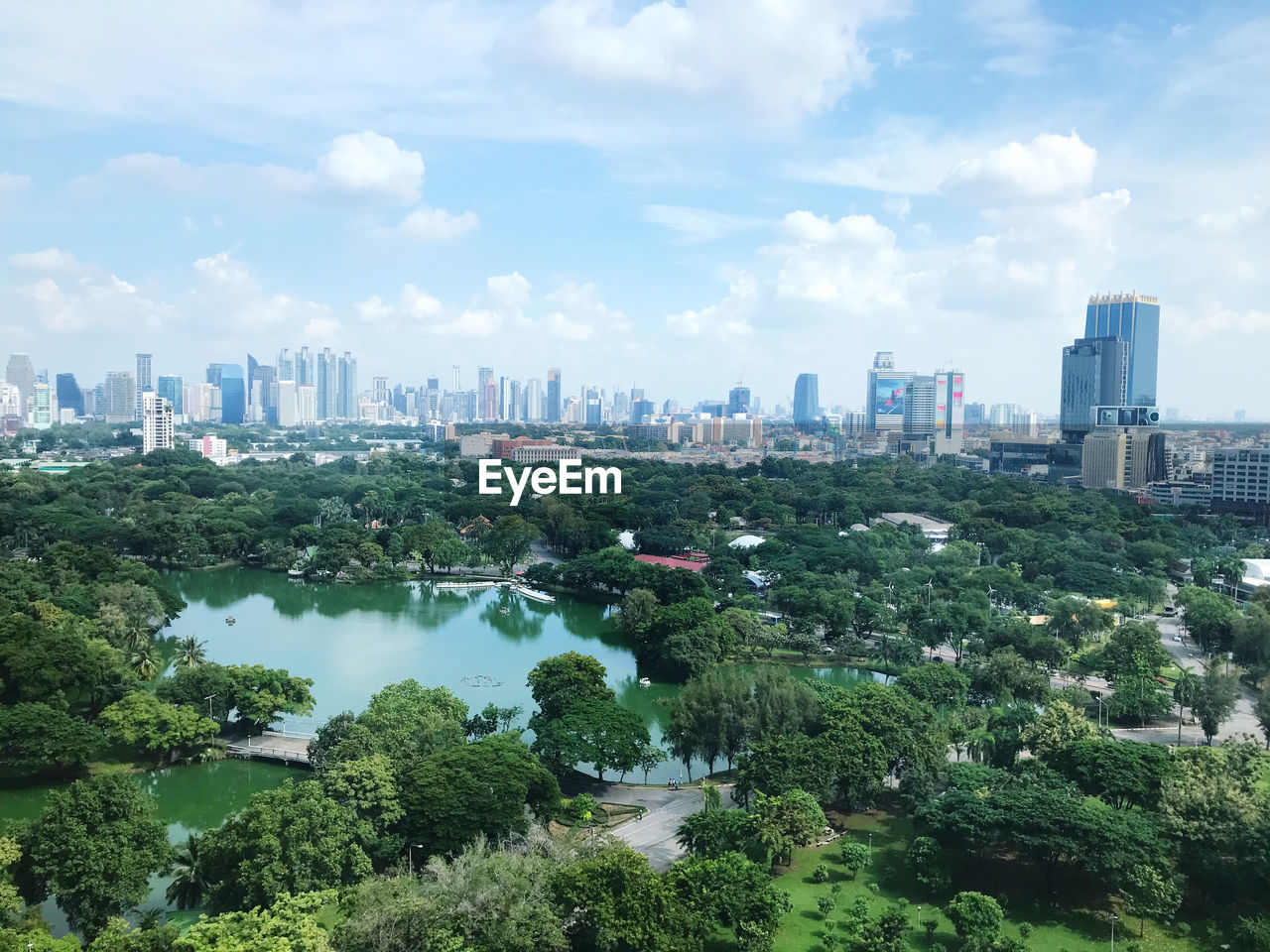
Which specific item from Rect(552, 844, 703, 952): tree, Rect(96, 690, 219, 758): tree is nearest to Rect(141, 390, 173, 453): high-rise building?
Rect(96, 690, 219, 758): tree

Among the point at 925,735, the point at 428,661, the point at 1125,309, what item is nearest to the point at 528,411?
the point at 1125,309

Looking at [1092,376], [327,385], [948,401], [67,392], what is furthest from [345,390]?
[1092,376]

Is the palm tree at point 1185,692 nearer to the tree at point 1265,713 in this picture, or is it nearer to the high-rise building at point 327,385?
the tree at point 1265,713

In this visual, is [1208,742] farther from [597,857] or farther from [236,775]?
[236,775]

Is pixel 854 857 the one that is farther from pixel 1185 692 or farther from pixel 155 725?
pixel 155 725

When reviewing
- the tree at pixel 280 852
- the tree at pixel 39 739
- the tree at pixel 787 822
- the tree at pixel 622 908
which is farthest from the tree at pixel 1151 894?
the tree at pixel 39 739

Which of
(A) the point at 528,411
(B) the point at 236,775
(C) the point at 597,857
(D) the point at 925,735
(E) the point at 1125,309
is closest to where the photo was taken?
(C) the point at 597,857
